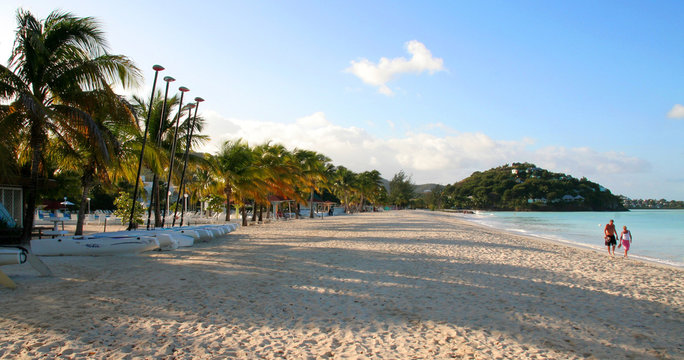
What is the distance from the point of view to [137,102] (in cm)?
1566

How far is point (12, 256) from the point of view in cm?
555

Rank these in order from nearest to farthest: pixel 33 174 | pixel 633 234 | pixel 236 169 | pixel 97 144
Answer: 1. pixel 97 144
2. pixel 33 174
3. pixel 236 169
4. pixel 633 234

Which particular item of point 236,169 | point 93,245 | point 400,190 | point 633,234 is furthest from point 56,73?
point 400,190

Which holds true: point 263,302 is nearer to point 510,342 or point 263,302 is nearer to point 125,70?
point 510,342

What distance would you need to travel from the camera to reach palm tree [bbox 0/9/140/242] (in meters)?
8.62

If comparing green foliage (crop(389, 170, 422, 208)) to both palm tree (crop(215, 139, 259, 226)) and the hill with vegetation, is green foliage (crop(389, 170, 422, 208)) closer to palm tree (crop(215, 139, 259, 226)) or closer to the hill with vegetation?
the hill with vegetation

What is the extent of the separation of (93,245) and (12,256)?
332 cm

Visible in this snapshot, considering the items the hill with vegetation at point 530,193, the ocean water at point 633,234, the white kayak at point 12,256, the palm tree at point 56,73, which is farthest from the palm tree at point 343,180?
the hill with vegetation at point 530,193

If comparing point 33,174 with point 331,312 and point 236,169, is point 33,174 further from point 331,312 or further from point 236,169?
point 236,169

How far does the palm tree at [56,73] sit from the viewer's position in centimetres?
862

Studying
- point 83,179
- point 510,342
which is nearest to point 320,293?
point 510,342

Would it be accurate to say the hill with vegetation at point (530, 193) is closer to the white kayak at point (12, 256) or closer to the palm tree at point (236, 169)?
the palm tree at point (236, 169)

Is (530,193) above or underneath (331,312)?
above

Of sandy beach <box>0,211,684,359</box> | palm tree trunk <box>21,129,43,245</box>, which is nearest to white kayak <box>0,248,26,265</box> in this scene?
sandy beach <box>0,211,684,359</box>
